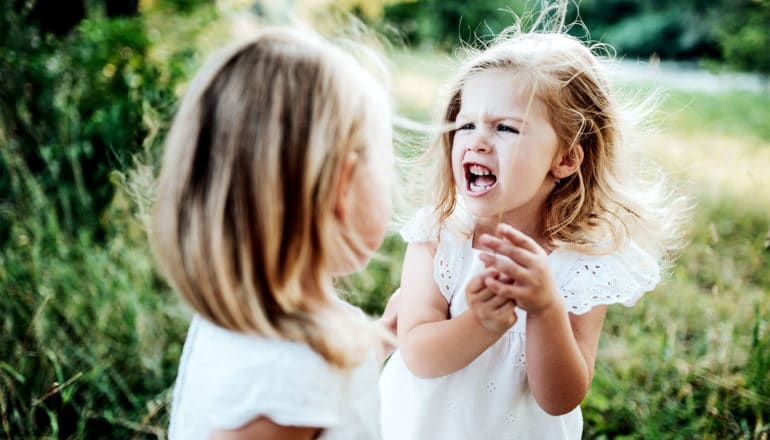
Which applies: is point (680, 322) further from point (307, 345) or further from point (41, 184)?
point (41, 184)

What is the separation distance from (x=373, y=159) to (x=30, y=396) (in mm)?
1888

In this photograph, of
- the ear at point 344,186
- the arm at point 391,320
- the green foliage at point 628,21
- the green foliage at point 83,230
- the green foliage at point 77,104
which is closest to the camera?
the ear at point 344,186

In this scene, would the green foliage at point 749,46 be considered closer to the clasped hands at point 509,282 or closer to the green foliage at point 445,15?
the clasped hands at point 509,282

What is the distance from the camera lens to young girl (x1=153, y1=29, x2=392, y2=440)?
121 cm

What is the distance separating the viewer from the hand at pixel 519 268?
1.38m

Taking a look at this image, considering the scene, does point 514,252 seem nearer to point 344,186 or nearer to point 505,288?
point 505,288

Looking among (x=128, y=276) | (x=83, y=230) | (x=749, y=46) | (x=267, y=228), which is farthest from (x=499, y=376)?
(x=749, y=46)

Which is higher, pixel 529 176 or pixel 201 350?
pixel 529 176

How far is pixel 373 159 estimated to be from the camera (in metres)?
1.36

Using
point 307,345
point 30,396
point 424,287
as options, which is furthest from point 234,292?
point 30,396

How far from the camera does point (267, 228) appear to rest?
4.00 feet

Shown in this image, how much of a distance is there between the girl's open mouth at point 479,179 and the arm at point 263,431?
2.50 feet

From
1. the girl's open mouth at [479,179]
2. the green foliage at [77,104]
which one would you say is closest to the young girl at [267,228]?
the girl's open mouth at [479,179]

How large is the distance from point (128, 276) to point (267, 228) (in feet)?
7.58
